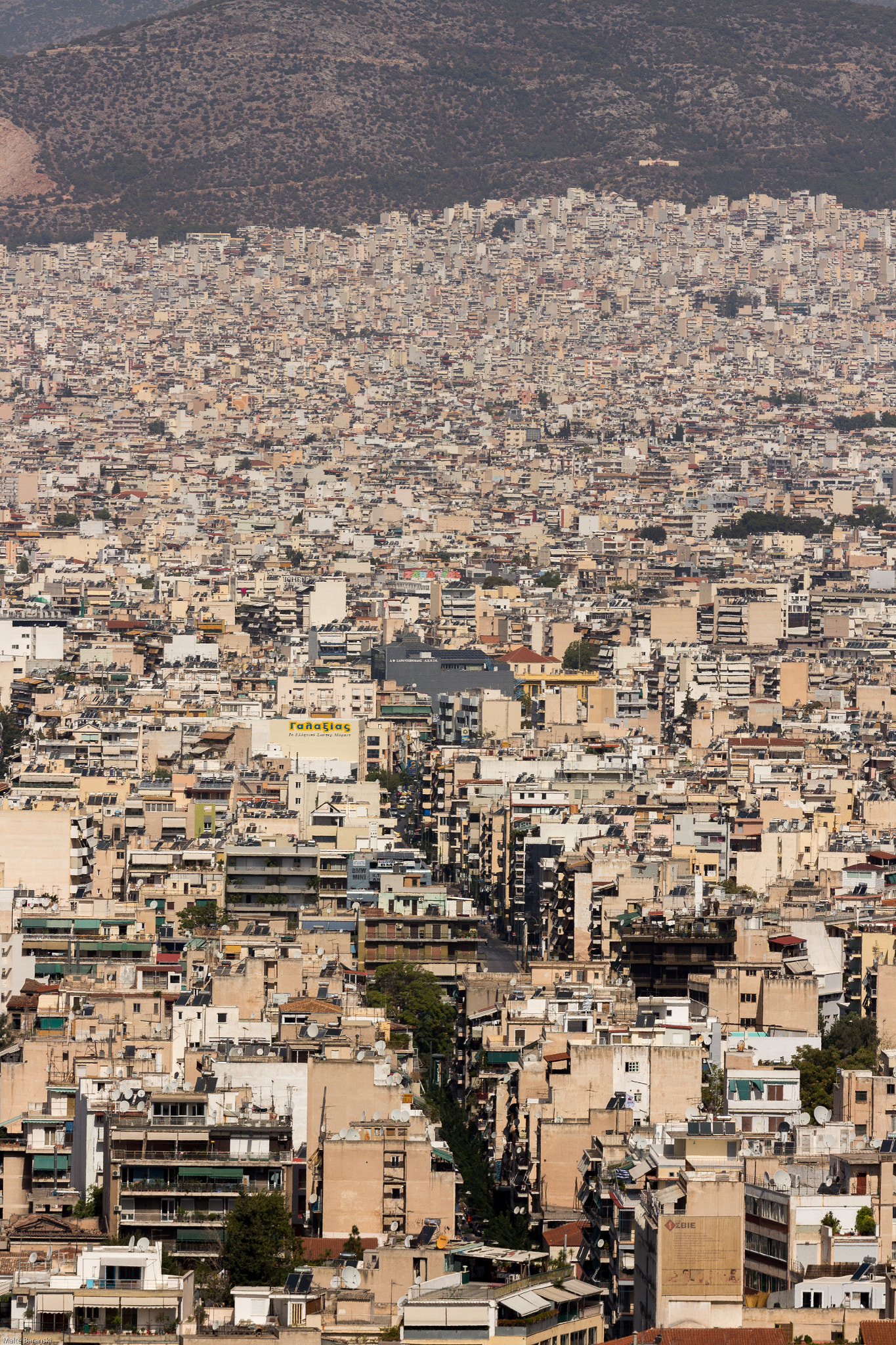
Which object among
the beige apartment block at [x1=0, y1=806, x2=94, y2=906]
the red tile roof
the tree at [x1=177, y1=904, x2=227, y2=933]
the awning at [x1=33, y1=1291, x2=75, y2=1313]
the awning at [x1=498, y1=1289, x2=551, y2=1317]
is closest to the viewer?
the awning at [x1=33, y1=1291, x2=75, y2=1313]

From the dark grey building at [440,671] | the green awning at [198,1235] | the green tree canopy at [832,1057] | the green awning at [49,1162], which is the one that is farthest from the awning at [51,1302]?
the dark grey building at [440,671]

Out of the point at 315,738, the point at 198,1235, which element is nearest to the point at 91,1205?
the point at 198,1235

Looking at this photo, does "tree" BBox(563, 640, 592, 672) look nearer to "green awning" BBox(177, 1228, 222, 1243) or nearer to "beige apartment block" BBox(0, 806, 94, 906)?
"beige apartment block" BBox(0, 806, 94, 906)

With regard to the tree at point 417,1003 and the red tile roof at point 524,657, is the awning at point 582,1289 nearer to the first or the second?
the tree at point 417,1003

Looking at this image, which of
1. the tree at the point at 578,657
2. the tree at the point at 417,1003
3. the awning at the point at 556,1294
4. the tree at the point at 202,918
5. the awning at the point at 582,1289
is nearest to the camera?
the awning at the point at 556,1294

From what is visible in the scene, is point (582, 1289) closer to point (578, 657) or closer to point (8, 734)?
point (8, 734)

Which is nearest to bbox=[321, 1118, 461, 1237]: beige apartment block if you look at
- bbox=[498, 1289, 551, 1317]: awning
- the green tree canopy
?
the green tree canopy

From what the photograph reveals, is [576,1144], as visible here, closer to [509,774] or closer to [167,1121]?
[167,1121]
